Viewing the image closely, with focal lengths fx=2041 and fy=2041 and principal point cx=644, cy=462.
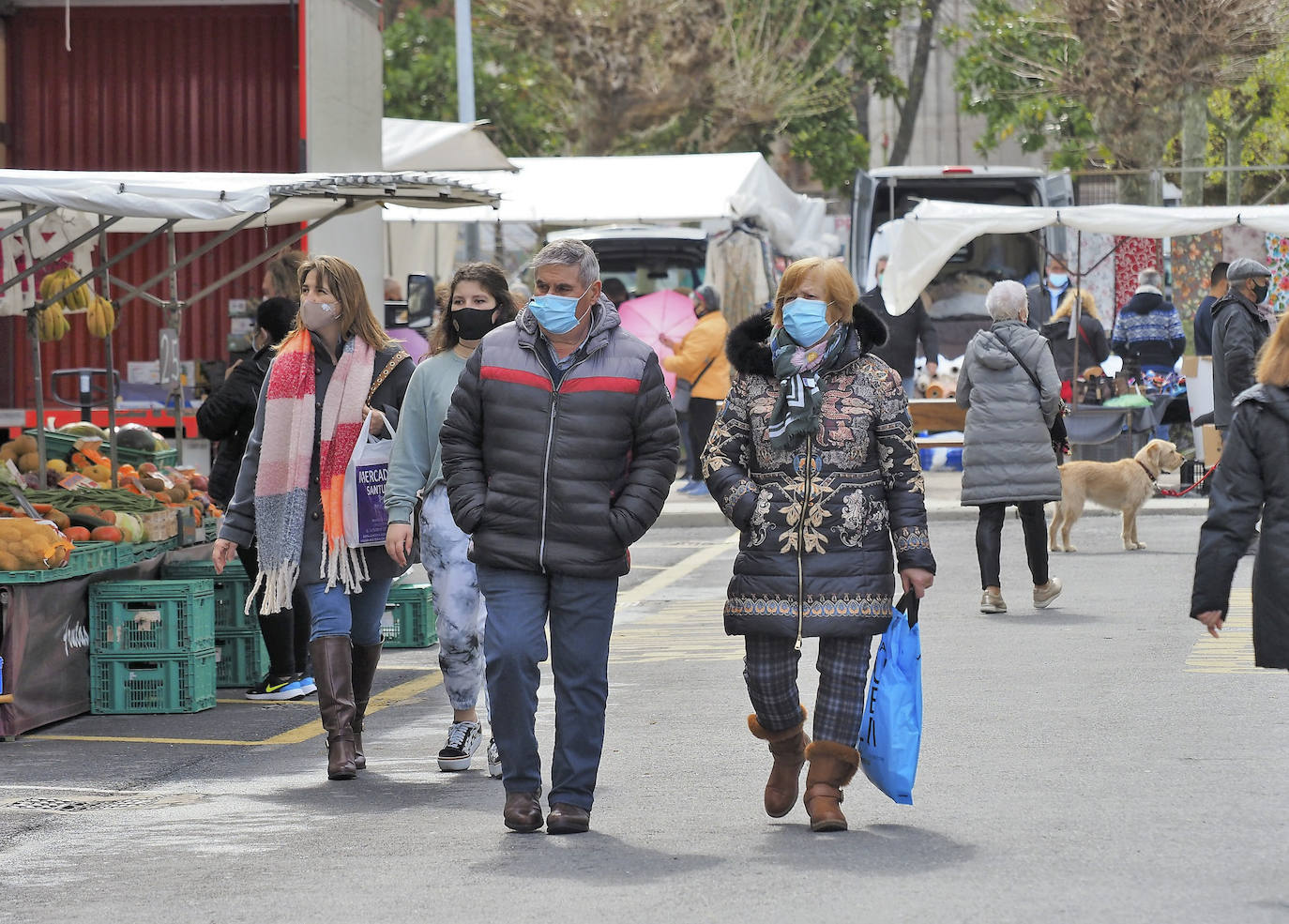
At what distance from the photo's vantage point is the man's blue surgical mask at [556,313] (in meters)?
6.13

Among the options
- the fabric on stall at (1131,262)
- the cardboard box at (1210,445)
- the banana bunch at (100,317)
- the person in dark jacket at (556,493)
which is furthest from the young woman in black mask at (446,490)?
the fabric on stall at (1131,262)

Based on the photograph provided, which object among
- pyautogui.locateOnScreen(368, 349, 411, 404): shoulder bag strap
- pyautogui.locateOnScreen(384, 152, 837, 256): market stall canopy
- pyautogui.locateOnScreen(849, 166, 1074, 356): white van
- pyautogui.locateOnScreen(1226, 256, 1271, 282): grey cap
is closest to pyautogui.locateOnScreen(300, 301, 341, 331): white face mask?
pyautogui.locateOnScreen(368, 349, 411, 404): shoulder bag strap

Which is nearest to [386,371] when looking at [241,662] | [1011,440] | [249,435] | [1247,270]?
[249,435]

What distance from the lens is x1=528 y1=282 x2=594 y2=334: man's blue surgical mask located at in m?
6.13

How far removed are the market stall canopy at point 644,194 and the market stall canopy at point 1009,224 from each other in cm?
287

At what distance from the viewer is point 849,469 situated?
19.9 feet

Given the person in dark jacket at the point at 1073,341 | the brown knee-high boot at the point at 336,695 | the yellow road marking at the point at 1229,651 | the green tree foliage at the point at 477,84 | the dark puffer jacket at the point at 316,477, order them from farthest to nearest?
the green tree foliage at the point at 477,84
the person in dark jacket at the point at 1073,341
the yellow road marking at the point at 1229,651
the dark puffer jacket at the point at 316,477
the brown knee-high boot at the point at 336,695

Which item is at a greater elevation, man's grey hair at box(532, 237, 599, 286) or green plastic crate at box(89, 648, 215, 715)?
man's grey hair at box(532, 237, 599, 286)

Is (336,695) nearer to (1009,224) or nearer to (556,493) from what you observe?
(556,493)

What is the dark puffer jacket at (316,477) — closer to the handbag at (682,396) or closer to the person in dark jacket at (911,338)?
the handbag at (682,396)

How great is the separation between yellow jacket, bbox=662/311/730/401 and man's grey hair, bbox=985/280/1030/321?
6.51m

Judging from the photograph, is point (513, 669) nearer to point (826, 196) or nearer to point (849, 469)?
point (849, 469)

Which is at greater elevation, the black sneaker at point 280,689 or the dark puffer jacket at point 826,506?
the dark puffer jacket at point 826,506

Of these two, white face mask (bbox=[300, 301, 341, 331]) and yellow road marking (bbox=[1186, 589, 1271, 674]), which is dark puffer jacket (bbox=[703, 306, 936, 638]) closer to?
white face mask (bbox=[300, 301, 341, 331])
